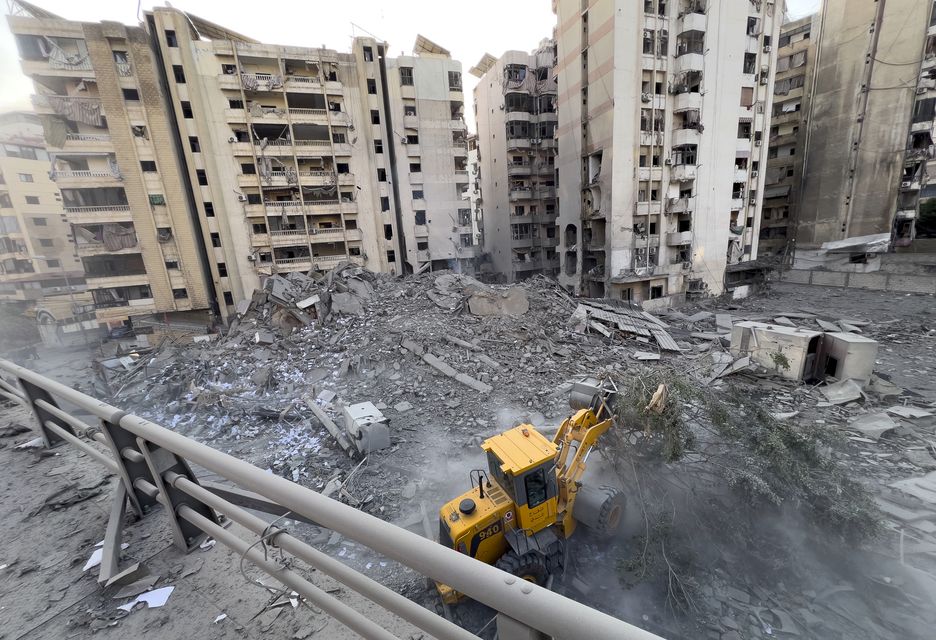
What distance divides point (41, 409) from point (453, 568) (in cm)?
395

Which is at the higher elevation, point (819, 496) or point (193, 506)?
point (193, 506)

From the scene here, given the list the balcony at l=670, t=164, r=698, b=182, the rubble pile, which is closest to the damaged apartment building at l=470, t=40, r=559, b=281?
the balcony at l=670, t=164, r=698, b=182

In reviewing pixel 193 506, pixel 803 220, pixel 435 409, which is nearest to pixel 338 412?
pixel 435 409

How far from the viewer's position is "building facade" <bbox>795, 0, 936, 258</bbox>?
78.4ft

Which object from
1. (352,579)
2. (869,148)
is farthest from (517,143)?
(352,579)

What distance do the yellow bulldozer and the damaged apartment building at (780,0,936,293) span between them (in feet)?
95.3

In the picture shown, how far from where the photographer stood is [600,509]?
5297 mm

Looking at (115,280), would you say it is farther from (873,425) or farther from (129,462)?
(873,425)

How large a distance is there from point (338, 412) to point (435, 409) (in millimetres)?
2436

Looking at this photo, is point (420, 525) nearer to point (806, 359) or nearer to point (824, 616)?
point (824, 616)

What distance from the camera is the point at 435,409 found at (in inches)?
384

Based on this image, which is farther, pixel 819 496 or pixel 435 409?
pixel 435 409

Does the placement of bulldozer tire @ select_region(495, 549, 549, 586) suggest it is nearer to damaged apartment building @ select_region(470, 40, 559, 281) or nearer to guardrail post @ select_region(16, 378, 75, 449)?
guardrail post @ select_region(16, 378, 75, 449)

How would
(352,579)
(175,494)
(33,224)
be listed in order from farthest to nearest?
(33,224) < (175,494) < (352,579)
